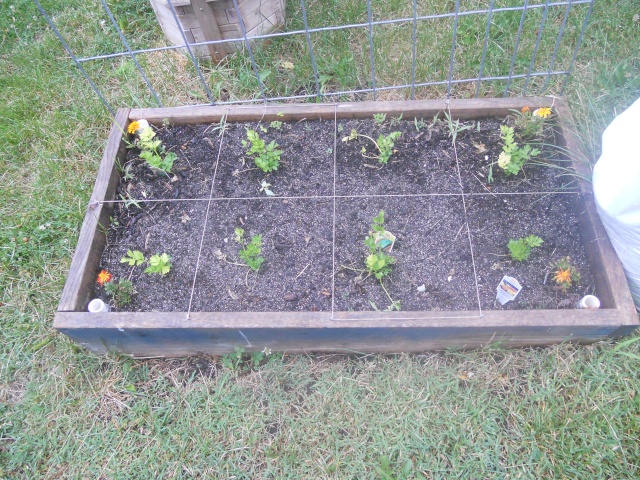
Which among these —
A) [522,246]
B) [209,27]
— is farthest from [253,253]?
[209,27]

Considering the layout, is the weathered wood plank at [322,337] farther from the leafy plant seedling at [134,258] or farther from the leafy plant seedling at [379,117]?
the leafy plant seedling at [379,117]

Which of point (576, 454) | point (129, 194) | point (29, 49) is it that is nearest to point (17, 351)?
point (129, 194)

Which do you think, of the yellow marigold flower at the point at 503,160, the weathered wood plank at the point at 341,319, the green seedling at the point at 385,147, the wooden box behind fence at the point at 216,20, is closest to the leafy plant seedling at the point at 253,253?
the weathered wood plank at the point at 341,319

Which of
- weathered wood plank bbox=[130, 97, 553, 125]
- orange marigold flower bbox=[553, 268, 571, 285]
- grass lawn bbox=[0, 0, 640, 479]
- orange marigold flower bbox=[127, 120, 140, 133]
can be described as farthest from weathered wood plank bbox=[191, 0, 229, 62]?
orange marigold flower bbox=[553, 268, 571, 285]

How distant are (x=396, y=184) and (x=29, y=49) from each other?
2229 millimetres

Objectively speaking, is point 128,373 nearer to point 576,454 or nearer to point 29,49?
point 576,454

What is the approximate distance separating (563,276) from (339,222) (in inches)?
29.9

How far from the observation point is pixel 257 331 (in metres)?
1.59

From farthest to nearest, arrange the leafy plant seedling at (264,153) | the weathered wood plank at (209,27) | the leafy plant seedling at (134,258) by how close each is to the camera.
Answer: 1. the weathered wood plank at (209,27)
2. the leafy plant seedling at (264,153)
3. the leafy plant seedling at (134,258)

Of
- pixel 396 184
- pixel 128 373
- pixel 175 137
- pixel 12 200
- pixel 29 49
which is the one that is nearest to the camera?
pixel 128 373

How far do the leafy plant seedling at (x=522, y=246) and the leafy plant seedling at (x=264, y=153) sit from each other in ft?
2.94

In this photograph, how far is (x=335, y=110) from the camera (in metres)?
2.03

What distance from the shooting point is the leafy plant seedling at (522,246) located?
5.44ft

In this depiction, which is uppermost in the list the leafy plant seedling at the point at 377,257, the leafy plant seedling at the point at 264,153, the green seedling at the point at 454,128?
the leafy plant seedling at the point at 264,153
